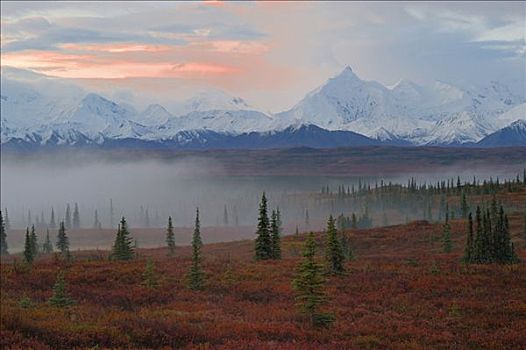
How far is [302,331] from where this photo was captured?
24719 millimetres

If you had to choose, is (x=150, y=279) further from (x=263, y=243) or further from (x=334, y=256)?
(x=263, y=243)

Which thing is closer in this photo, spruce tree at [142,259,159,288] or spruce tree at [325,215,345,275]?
spruce tree at [142,259,159,288]

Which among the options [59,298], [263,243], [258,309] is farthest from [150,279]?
[263,243]

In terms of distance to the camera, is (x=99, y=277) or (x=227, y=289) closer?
(x=227, y=289)

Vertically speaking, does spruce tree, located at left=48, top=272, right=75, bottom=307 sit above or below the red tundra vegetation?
above

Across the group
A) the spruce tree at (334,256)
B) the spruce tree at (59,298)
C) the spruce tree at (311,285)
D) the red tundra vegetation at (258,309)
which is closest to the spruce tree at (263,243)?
the red tundra vegetation at (258,309)

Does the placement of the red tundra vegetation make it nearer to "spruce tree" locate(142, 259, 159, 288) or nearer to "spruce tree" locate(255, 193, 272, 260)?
"spruce tree" locate(142, 259, 159, 288)

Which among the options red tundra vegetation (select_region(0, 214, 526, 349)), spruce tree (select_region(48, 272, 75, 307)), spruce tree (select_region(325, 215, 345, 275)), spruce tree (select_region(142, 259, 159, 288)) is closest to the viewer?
red tundra vegetation (select_region(0, 214, 526, 349))

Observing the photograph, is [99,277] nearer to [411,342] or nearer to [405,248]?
[411,342]

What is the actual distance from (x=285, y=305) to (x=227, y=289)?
294 inches

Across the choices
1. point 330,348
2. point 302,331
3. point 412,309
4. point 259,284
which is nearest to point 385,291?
point 412,309

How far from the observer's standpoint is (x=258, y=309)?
31.6 metres

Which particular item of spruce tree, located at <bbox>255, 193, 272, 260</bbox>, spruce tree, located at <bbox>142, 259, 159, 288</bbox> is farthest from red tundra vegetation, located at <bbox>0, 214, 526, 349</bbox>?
spruce tree, located at <bbox>255, 193, 272, 260</bbox>

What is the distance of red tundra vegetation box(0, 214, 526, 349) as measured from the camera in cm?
2198
